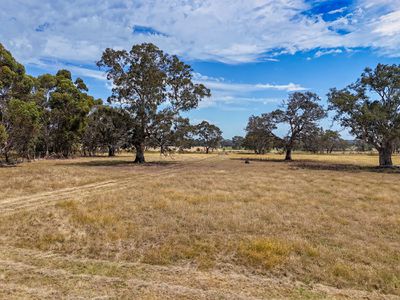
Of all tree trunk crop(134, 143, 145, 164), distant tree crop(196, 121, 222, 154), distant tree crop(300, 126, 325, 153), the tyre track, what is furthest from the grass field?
distant tree crop(196, 121, 222, 154)

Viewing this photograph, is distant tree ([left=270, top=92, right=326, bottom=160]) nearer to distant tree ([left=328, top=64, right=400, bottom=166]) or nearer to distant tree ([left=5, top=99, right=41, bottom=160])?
distant tree ([left=328, top=64, right=400, bottom=166])

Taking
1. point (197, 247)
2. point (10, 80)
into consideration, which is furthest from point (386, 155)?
point (10, 80)

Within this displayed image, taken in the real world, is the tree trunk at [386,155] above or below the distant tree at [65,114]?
below

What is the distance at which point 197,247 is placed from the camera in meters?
7.55

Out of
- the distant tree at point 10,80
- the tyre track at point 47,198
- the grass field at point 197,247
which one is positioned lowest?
the grass field at point 197,247

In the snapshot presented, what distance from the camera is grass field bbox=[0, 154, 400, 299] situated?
538 cm

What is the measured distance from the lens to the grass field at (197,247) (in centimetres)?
538

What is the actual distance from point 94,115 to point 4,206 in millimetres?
44835

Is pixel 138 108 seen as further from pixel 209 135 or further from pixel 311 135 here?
pixel 209 135

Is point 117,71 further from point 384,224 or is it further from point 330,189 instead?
point 384,224

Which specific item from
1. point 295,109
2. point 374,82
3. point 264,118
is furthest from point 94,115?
point 374,82

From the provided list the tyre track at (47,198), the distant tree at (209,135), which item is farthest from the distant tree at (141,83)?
the distant tree at (209,135)

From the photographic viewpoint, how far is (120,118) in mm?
37281

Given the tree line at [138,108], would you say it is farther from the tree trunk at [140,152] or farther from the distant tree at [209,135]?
the distant tree at [209,135]
